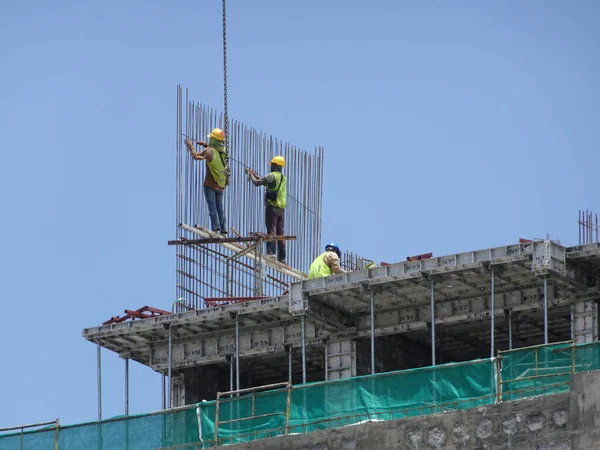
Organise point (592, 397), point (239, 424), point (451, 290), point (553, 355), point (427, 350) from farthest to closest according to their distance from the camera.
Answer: point (427, 350), point (451, 290), point (239, 424), point (553, 355), point (592, 397)

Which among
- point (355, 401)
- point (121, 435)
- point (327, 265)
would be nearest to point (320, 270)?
point (327, 265)

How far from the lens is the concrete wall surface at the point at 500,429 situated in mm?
39844

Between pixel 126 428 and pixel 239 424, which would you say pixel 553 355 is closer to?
pixel 239 424

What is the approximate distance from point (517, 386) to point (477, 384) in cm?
96

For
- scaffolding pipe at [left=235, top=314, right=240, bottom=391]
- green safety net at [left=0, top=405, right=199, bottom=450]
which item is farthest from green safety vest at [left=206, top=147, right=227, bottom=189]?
green safety net at [left=0, top=405, right=199, bottom=450]

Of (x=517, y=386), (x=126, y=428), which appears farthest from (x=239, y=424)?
(x=517, y=386)

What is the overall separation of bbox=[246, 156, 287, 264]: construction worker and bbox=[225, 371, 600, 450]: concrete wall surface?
23.2 m

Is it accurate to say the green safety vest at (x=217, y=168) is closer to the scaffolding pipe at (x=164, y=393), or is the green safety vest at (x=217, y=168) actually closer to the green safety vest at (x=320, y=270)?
the green safety vest at (x=320, y=270)

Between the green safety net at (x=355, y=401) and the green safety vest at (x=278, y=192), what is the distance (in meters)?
20.7

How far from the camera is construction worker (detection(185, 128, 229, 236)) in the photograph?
65.7 metres

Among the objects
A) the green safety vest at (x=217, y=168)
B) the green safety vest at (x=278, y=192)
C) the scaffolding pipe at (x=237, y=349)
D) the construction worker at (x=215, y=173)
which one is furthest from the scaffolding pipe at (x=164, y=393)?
the green safety vest at (x=278, y=192)

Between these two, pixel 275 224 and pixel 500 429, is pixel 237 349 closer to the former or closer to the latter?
pixel 275 224

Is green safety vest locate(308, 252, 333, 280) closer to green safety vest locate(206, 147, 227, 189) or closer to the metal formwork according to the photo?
the metal formwork

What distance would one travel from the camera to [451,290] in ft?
195
